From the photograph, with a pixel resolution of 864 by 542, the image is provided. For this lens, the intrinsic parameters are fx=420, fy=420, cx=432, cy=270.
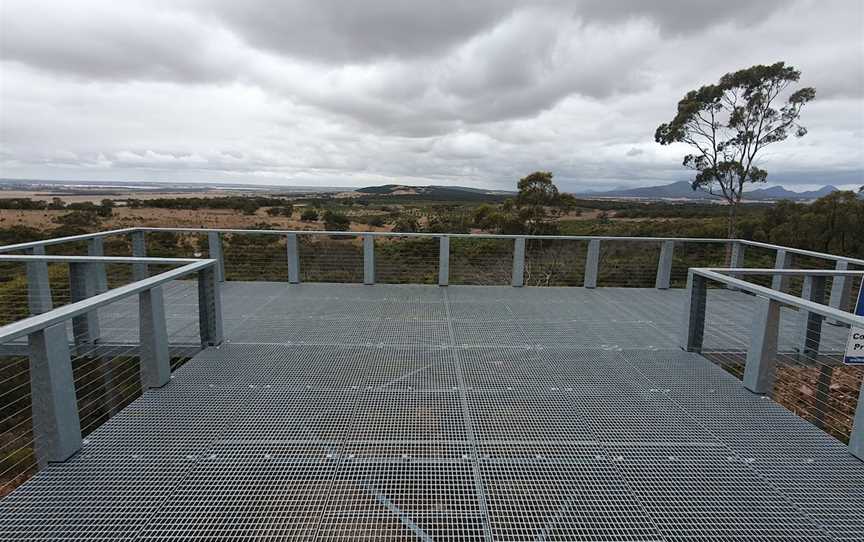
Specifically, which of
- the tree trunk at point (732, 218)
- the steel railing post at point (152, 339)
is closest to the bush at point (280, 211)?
the tree trunk at point (732, 218)

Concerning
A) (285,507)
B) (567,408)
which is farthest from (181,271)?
(567,408)

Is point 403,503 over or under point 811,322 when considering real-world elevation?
under

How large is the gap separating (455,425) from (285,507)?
3.53 ft

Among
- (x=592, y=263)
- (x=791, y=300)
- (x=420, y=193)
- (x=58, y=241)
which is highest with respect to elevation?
(x=420, y=193)

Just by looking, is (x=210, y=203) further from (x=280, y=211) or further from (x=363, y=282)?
(x=363, y=282)

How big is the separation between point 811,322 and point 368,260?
521cm

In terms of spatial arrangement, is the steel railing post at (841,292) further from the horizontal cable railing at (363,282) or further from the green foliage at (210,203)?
the green foliage at (210,203)

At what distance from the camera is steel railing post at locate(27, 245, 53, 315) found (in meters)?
3.97

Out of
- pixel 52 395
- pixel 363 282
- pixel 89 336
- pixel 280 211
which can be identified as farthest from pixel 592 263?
pixel 280 211

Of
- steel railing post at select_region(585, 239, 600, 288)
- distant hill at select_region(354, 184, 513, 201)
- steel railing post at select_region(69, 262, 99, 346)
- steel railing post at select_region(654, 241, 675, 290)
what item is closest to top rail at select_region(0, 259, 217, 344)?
steel railing post at select_region(69, 262, 99, 346)

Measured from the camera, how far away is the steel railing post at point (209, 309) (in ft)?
11.9

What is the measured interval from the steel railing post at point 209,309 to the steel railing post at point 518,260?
405 centimetres

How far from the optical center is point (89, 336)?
4.10 metres

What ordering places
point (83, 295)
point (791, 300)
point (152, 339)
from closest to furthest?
1. point (791, 300)
2. point (152, 339)
3. point (83, 295)
